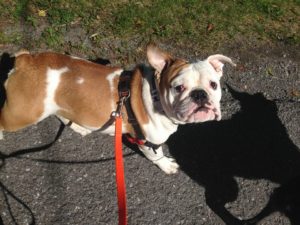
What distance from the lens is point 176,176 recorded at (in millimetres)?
4988

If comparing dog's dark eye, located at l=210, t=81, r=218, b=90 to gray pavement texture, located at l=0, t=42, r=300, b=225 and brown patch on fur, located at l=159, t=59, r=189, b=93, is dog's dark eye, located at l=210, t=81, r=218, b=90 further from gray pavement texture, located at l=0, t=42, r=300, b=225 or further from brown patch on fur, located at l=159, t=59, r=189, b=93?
gray pavement texture, located at l=0, t=42, r=300, b=225

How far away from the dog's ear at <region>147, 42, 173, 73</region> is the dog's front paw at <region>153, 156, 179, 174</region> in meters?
1.28

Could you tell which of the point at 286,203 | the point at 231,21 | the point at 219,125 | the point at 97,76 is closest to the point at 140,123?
the point at 97,76

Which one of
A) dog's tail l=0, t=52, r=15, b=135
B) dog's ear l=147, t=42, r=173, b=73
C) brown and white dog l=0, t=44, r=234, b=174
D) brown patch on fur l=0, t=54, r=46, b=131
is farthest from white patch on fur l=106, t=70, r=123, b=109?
dog's tail l=0, t=52, r=15, b=135

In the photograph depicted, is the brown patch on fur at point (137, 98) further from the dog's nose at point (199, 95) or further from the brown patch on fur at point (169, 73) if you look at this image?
the dog's nose at point (199, 95)

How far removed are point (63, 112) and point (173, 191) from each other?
1600mm

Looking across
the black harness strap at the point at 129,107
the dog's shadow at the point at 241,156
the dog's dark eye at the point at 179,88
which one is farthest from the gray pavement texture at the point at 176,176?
the dog's dark eye at the point at 179,88

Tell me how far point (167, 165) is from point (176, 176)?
19 centimetres

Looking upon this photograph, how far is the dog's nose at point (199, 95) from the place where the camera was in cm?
371

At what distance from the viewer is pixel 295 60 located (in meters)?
6.29

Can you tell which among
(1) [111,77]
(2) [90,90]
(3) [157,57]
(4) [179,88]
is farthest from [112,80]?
(4) [179,88]

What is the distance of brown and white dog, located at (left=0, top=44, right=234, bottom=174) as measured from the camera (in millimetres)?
4020

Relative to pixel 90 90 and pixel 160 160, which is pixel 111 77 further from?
pixel 160 160

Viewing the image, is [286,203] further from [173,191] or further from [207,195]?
[173,191]
